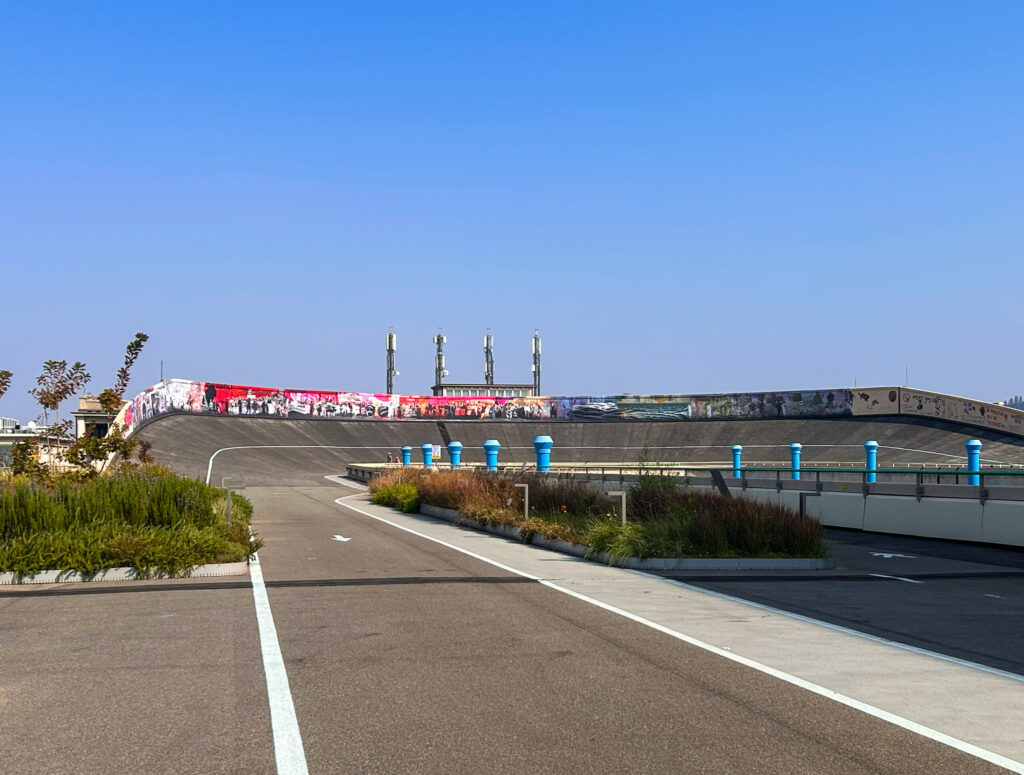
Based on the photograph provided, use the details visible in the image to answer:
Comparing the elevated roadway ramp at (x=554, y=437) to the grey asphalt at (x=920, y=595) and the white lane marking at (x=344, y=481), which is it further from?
the grey asphalt at (x=920, y=595)

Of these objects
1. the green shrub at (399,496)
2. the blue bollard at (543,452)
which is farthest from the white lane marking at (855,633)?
the blue bollard at (543,452)

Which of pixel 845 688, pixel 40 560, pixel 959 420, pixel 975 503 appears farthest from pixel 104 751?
pixel 959 420

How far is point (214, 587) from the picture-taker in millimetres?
13586

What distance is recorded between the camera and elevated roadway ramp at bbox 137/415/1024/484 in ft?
210

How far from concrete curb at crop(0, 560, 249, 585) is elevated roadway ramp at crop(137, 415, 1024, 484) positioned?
39142 millimetres

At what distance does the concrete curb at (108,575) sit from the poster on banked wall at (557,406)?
171 ft

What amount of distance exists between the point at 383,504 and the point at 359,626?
996 inches

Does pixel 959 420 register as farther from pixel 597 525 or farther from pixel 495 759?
pixel 495 759

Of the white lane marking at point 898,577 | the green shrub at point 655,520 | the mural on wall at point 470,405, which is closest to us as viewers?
the white lane marking at point 898,577

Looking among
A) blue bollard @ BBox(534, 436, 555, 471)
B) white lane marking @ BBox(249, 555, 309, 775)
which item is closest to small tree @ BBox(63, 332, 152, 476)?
white lane marking @ BBox(249, 555, 309, 775)

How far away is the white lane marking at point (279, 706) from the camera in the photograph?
5.80 m

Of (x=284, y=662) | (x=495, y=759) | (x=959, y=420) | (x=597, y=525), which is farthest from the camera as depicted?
(x=959, y=420)

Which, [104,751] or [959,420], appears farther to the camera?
[959,420]

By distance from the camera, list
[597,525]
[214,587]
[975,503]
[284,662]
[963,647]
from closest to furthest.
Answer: [284,662] < [963,647] < [214,587] < [597,525] < [975,503]
